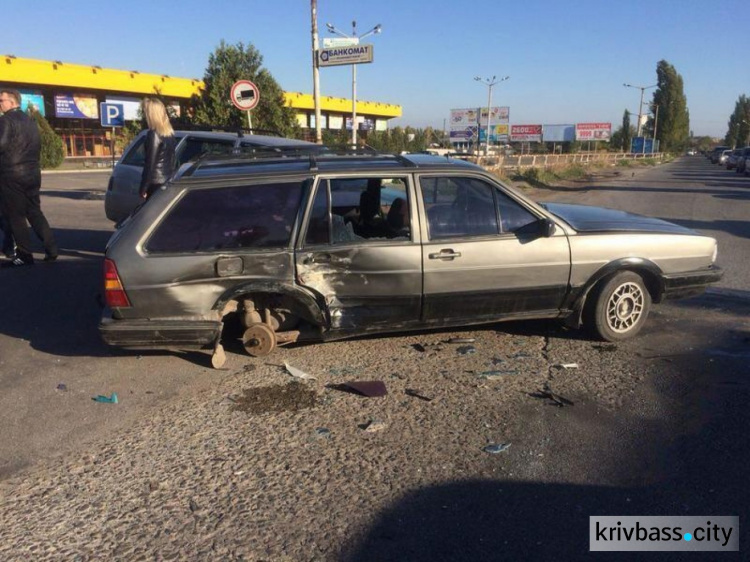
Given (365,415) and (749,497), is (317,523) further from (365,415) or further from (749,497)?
(749,497)

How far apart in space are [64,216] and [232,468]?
11.7 metres

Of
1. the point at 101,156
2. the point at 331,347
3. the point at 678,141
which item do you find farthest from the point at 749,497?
the point at 678,141

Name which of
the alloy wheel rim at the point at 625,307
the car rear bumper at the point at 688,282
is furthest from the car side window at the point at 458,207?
the car rear bumper at the point at 688,282

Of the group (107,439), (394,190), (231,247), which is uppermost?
(394,190)

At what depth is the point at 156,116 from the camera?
6773 mm

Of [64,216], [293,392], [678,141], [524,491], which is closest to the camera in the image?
[524,491]

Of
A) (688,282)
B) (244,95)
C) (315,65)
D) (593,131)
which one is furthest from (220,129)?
(593,131)

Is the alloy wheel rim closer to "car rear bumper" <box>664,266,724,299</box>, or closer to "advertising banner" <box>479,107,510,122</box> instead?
"car rear bumper" <box>664,266,724,299</box>

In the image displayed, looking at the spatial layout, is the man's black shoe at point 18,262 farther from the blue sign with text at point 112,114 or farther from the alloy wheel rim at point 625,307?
the blue sign with text at point 112,114

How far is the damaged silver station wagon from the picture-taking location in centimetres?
443

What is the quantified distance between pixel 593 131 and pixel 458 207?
3710 inches

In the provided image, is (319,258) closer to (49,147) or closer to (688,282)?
(688,282)

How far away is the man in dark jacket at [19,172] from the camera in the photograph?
24.1 feet

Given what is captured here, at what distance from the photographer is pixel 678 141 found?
101188mm
